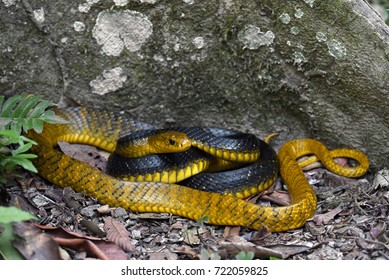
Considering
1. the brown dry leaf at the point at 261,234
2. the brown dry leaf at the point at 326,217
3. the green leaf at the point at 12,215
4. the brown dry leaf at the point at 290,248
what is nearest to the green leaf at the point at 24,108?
the green leaf at the point at 12,215

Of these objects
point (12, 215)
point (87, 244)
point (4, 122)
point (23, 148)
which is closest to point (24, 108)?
point (4, 122)

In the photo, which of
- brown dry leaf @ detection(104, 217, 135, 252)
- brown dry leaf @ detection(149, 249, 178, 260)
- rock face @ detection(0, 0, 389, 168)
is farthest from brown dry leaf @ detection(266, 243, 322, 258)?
rock face @ detection(0, 0, 389, 168)

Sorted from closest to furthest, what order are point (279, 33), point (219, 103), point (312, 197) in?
point (312, 197), point (279, 33), point (219, 103)

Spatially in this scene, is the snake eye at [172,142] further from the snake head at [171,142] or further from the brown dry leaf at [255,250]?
the brown dry leaf at [255,250]

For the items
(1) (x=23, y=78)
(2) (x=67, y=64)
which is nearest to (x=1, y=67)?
(1) (x=23, y=78)

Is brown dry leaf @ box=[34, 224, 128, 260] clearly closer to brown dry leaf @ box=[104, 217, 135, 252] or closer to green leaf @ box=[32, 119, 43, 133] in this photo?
brown dry leaf @ box=[104, 217, 135, 252]

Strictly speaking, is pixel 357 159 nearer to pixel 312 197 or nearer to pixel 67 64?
pixel 312 197
